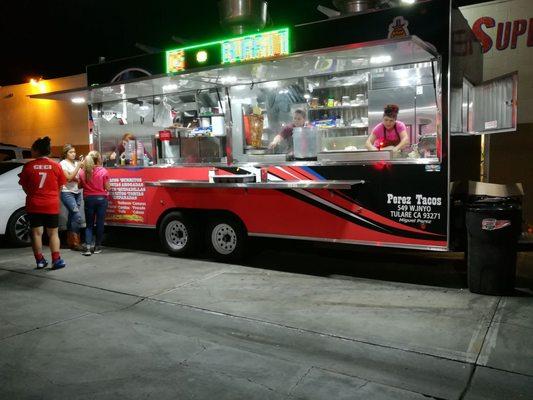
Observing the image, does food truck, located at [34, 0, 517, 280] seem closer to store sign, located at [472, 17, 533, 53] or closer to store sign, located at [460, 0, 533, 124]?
store sign, located at [460, 0, 533, 124]

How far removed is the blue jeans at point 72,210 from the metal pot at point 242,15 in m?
4.04

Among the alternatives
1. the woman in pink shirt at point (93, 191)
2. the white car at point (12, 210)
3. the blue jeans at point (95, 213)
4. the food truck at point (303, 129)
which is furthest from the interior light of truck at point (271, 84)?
the white car at point (12, 210)

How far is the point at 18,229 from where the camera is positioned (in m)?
9.16

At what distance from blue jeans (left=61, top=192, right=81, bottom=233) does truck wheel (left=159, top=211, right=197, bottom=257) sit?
5.57ft

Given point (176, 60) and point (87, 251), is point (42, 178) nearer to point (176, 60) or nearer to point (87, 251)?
point (87, 251)

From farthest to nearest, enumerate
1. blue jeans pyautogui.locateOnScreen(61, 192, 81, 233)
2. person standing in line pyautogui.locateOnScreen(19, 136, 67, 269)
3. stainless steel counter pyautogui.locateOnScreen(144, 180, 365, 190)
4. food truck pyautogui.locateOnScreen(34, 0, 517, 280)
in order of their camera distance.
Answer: blue jeans pyautogui.locateOnScreen(61, 192, 81, 233), person standing in line pyautogui.locateOnScreen(19, 136, 67, 269), stainless steel counter pyautogui.locateOnScreen(144, 180, 365, 190), food truck pyautogui.locateOnScreen(34, 0, 517, 280)

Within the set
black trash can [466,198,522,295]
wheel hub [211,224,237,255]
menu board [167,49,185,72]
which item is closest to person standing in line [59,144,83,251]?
menu board [167,49,185,72]

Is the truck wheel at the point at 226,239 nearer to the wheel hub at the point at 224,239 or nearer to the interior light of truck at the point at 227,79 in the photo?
the wheel hub at the point at 224,239

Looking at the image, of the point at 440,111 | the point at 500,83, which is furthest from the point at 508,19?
the point at 440,111

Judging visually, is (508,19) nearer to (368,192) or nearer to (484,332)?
(368,192)

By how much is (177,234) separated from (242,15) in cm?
375

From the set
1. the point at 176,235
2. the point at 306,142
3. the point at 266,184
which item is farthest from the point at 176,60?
the point at 176,235

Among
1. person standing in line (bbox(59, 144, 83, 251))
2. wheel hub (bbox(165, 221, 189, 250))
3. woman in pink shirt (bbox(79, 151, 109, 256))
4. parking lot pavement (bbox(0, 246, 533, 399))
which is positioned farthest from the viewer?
person standing in line (bbox(59, 144, 83, 251))

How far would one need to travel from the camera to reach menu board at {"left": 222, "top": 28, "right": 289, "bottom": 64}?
6.95 meters
